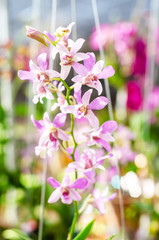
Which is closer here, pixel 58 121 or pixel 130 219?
pixel 58 121

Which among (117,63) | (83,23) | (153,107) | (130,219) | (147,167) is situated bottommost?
(130,219)

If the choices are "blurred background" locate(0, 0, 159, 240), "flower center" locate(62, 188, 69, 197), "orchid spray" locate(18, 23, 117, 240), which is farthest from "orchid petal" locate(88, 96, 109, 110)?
"blurred background" locate(0, 0, 159, 240)

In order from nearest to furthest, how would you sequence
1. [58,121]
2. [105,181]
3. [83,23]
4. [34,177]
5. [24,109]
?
[58,121]
[105,181]
[34,177]
[24,109]
[83,23]

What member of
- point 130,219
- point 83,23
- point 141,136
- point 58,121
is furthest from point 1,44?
point 83,23

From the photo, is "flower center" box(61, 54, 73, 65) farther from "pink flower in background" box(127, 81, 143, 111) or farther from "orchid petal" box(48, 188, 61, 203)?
"pink flower in background" box(127, 81, 143, 111)

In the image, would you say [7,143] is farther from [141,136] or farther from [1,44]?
[141,136]

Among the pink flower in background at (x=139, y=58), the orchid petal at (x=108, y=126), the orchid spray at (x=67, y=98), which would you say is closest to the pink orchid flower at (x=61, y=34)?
the orchid spray at (x=67, y=98)

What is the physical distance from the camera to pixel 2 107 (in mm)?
1141

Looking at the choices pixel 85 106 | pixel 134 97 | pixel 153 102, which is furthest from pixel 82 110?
pixel 153 102

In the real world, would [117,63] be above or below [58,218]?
above

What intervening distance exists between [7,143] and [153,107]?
55cm

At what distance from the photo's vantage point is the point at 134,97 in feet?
3.89

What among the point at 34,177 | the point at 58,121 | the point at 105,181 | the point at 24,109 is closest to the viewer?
the point at 58,121

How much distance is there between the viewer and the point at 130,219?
1.01m
